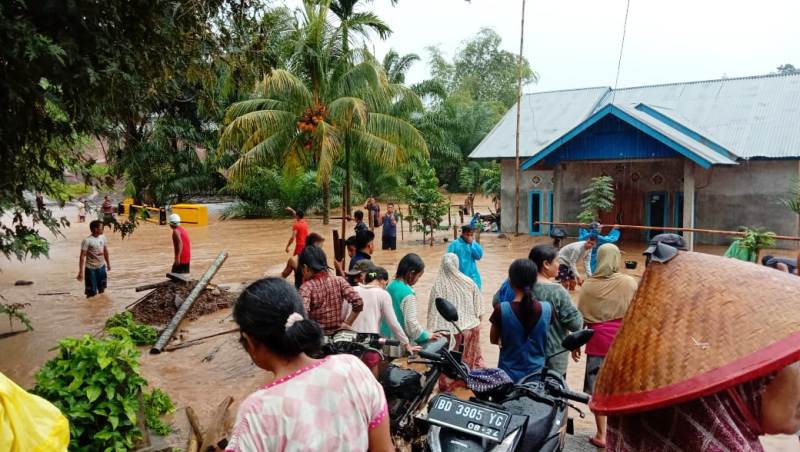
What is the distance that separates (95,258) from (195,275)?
4.04 metres

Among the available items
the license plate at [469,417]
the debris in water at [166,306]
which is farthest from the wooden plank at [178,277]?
the license plate at [469,417]

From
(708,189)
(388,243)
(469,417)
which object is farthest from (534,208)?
(469,417)

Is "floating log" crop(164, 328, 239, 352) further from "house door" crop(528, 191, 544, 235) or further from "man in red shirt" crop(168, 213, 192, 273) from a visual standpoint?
"house door" crop(528, 191, 544, 235)

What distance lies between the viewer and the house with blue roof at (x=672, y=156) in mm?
16531

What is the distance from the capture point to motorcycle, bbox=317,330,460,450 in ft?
11.5

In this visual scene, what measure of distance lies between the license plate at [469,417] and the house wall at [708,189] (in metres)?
16.9

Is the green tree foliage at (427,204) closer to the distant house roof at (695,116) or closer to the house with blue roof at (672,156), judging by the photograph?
the house with blue roof at (672,156)

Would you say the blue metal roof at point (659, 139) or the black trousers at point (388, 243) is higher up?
the blue metal roof at point (659, 139)

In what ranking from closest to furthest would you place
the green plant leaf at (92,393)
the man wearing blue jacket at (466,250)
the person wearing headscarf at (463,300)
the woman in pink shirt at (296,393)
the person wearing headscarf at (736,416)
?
the person wearing headscarf at (736,416) < the woman in pink shirt at (296,393) < the green plant leaf at (92,393) < the person wearing headscarf at (463,300) < the man wearing blue jacket at (466,250)

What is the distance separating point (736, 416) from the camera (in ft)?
4.48

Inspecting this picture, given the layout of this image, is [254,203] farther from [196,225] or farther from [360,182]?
[360,182]

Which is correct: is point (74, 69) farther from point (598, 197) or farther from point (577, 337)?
point (598, 197)

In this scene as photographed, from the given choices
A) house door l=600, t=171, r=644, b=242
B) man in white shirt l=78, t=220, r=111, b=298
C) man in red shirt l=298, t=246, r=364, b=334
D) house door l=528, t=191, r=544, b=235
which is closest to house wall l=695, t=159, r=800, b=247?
house door l=600, t=171, r=644, b=242

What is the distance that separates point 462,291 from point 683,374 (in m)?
3.90
